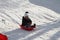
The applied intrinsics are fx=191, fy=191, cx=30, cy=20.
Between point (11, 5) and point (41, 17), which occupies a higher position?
point (11, 5)

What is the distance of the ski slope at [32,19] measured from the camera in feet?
26.3

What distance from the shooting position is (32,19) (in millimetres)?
10188

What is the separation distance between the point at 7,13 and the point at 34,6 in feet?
7.73

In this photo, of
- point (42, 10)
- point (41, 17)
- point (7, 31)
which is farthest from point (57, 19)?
point (7, 31)

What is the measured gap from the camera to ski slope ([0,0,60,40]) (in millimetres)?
Result: 8031

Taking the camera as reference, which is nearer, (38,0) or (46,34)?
(46,34)

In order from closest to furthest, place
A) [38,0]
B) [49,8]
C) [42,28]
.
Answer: [42,28], [49,8], [38,0]

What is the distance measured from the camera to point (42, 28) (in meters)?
8.97

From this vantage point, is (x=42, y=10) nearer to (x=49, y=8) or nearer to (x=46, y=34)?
(x=49, y=8)

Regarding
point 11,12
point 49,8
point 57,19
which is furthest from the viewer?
point 49,8

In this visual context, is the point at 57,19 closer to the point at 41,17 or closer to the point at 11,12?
the point at 41,17

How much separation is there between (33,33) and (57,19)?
8.52ft

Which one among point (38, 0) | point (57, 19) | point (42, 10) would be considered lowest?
point (57, 19)

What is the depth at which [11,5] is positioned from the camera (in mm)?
12523
